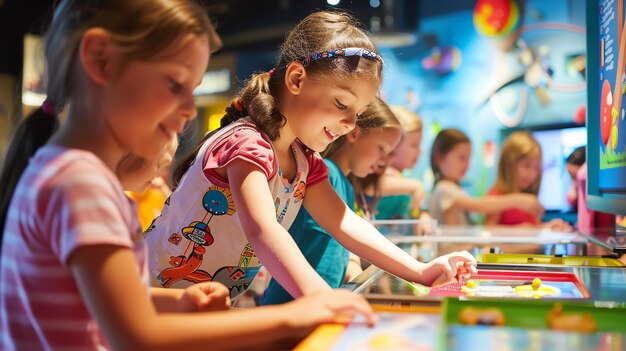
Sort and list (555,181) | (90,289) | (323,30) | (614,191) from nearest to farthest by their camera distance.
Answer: (90,289), (323,30), (614,191), (555,181)

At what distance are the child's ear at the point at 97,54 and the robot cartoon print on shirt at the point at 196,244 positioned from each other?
1.92 ft

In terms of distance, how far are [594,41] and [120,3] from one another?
196 cm

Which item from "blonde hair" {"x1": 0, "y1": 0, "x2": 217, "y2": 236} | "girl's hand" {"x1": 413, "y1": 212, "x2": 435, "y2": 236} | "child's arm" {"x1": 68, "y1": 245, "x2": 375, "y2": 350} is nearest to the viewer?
"child's arm" {"x1": 68, "y1": 245, "x2": 375, "y2": 350}

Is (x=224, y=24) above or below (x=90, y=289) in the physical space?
above

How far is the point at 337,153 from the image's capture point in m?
2.27

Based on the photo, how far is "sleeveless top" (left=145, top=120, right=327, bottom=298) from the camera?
1.37m

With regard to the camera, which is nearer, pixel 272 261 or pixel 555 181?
pixel 272 261

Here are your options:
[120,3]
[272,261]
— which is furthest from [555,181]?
[120,3]

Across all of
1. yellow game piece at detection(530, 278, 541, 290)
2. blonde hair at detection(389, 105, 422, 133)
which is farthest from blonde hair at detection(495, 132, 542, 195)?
yellow game piece at detection(530, 278, 541, 290)

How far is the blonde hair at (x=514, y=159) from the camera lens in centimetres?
A: 478

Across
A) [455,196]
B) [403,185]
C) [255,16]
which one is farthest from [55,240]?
[255,16]

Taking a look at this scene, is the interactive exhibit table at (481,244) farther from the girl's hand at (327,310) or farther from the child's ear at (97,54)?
the child's ear at (97,54)

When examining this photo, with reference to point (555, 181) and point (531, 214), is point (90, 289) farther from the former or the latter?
point (555, 181)

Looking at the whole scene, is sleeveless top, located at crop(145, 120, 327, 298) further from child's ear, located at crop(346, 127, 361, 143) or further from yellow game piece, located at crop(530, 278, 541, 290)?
child's ear, located at crop(346, 127, 361, 143)
